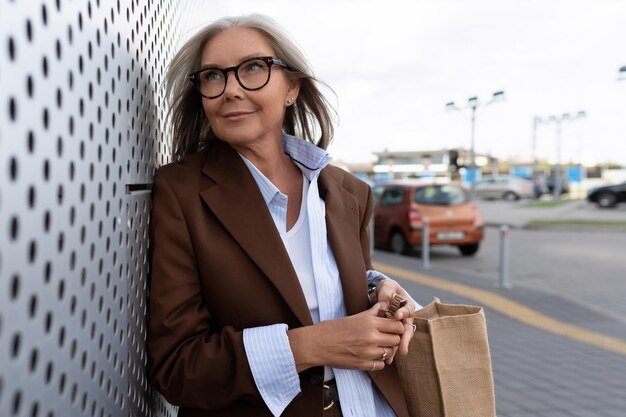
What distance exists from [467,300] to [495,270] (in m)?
3.67

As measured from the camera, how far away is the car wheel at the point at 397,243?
1239cm

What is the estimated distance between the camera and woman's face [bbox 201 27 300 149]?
5.17ft

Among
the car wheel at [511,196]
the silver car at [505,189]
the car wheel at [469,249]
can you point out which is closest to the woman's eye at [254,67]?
the car wheel at [469,249]

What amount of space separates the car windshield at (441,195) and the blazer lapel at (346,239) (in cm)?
1039

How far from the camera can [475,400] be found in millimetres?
1741

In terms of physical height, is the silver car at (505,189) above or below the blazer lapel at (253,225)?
below

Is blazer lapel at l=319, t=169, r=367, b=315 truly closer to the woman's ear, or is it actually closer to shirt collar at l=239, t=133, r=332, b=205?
shirt collar at l=239, t=133, r=332, b=205

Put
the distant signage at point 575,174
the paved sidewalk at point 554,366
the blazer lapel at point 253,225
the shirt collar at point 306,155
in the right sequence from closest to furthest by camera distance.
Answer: the blazer lapel at point 253,225, the shirt collar at point 306,155, the paved sidewalk at point 554,366, the distant signage at point 575,174

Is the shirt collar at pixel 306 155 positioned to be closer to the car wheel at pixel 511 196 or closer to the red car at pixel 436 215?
the red car at pixel 436 215

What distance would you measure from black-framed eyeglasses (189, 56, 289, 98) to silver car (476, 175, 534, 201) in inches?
1594

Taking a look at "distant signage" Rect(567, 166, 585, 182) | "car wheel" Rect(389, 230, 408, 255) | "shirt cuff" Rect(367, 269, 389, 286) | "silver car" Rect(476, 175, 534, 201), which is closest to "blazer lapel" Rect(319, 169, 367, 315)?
"shirt cuff" Rect(367, 269, 389, 286)

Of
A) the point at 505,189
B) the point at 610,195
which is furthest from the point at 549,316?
the point at 505,189

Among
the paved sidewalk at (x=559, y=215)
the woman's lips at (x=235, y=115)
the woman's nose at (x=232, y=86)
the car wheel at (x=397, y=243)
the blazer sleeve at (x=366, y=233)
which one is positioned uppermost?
the woman's nose at (x=232, y=86)

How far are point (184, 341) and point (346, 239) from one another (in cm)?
58
